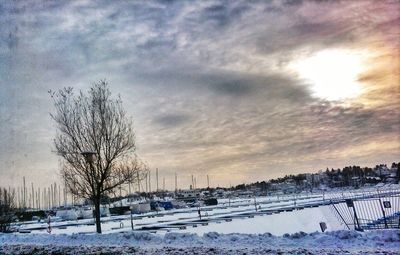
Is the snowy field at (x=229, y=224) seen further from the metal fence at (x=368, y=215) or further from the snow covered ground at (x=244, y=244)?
the snow covered ground at (x=244, y=244)

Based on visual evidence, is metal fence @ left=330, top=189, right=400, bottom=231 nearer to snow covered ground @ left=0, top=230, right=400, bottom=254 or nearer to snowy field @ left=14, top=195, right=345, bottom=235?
snowy field @ left=14, top=195, right=345, bottom=235

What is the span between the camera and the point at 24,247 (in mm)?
21125

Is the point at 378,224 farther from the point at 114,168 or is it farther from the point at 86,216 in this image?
the point at 86,216

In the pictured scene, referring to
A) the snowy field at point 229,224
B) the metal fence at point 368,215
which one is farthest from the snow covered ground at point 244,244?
the snowy field at point 229,224

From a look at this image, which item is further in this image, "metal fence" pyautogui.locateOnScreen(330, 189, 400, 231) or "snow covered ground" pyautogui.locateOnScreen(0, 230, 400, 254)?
"metal fence" pyautogui.locateOnScreen(330, 189, 400, 231)

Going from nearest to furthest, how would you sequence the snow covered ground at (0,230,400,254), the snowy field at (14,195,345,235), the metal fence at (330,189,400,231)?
the snow covered ground at (0,230,400,254) → the metal fence at (330,189,400,231) → the snowy field at (14,195,345,235)

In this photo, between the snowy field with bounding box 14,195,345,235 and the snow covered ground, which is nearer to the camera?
the snow covered ground

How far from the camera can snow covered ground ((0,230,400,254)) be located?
14.8 m

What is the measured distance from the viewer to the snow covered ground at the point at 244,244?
48.7ft

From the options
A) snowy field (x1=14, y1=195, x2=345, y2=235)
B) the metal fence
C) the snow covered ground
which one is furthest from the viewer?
snowy field (x1=14, y1=195, x2=345, y2=235)

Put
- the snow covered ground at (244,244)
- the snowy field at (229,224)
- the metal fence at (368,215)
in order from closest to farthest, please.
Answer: the snow covered ground at (244,244) < the metal fence at (368,215) < the snowy field at (229,224)

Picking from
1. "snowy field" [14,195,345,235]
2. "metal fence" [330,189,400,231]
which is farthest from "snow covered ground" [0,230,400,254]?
"snowy field" [14,195,345,235]

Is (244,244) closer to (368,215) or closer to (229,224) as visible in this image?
(229,224)

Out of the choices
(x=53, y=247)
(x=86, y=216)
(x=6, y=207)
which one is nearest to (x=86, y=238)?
(x=53, y=247)
